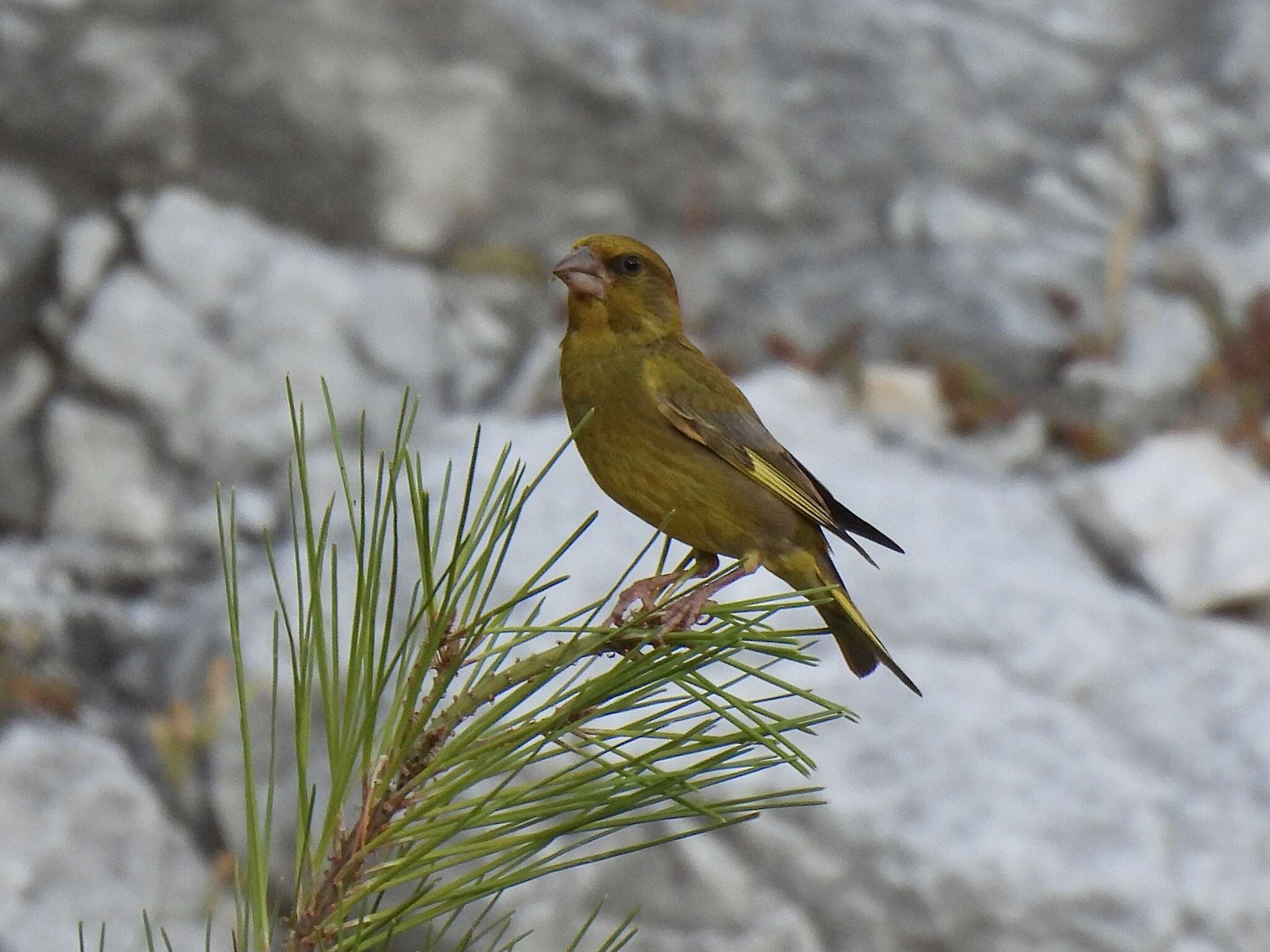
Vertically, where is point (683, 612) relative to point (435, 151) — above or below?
below

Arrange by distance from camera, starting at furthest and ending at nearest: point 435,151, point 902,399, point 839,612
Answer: point 435,151 → point 902,399 → point 839,612

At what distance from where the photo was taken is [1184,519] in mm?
7145

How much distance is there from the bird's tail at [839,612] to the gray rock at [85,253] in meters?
5.69

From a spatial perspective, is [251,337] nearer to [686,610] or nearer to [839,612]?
[839,612]

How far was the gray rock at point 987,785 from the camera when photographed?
18.4ft

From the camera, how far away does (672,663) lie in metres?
2.16

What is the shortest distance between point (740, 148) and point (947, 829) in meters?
5.07

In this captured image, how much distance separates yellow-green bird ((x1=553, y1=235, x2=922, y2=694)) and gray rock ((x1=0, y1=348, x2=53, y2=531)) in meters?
5.01

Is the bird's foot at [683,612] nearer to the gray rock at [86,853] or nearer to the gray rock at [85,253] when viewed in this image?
the gray rock at [86,853]

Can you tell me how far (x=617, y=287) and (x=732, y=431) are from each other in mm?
437

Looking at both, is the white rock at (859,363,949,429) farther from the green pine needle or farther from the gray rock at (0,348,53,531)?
the green pine needle

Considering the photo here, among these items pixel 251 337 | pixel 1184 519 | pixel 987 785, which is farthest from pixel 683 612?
pixel 251 337

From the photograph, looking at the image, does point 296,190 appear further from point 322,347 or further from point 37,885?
point 37,885

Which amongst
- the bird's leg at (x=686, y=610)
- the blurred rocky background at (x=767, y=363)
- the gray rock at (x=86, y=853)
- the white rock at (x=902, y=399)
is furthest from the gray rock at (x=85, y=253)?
the bird's leg at (x=686, y=610)
